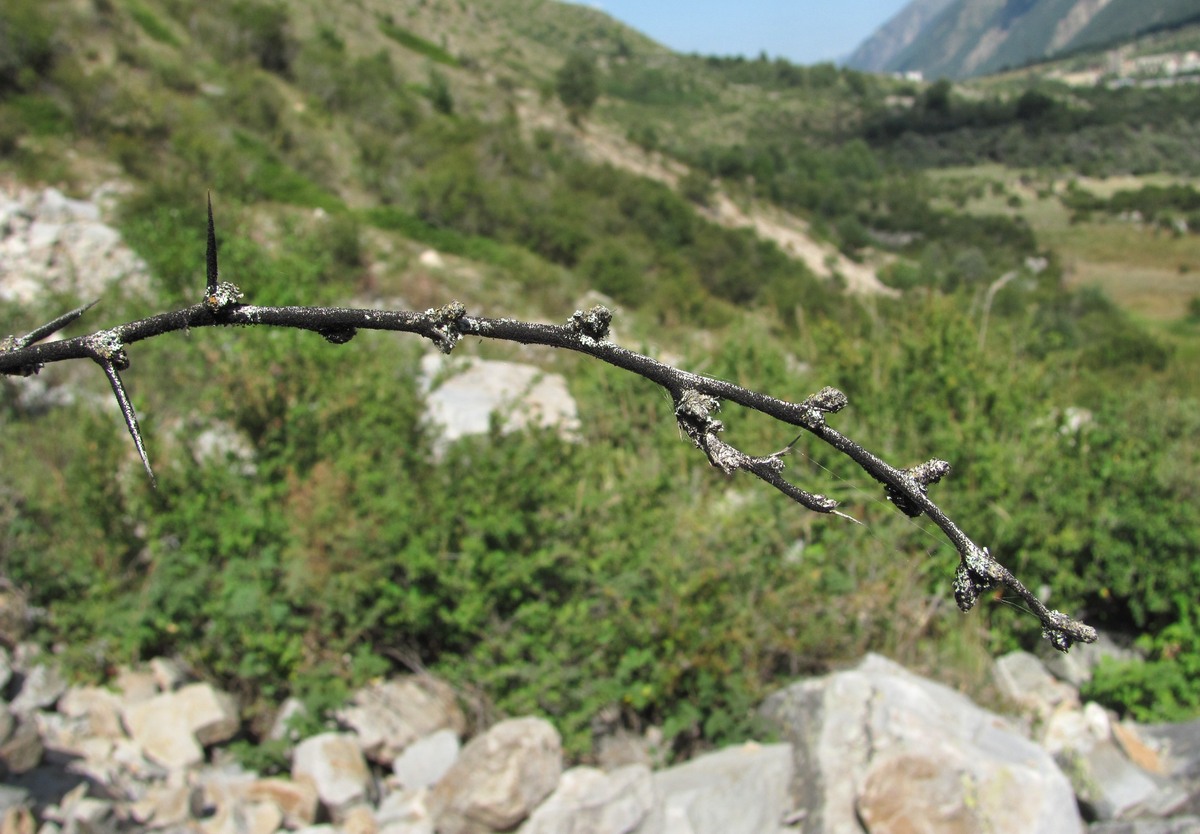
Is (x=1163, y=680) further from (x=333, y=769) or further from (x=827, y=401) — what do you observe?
(x=827, y=401)

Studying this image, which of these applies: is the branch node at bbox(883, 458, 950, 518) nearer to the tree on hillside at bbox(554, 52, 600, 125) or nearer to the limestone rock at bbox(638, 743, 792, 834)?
the limestone rock at bbox(638, 743, 792, 834)

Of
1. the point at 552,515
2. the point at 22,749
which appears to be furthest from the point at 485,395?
the point at 22,749

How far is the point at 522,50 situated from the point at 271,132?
4646 cm

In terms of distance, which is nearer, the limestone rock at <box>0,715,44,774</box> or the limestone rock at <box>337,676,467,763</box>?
A: the limestone rock at <box>0,715,44,774</box>

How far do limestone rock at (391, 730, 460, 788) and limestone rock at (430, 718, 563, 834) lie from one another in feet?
0.62

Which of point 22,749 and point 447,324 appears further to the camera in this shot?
point 22,749

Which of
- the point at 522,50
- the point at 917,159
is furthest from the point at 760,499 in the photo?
the point at 917,159

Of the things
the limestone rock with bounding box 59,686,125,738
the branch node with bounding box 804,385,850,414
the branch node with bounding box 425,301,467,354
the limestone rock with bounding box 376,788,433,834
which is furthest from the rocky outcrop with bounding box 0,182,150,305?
the branch node with bounding box 804,385,850,414

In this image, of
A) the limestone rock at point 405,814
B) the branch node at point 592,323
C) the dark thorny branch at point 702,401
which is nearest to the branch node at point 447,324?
the dark thorny branch at point 702,401

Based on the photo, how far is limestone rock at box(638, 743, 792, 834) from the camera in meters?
3.40

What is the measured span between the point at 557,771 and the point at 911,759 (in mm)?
1553

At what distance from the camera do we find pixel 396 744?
4.11 metres

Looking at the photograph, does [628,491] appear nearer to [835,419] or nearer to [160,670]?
[835,419]

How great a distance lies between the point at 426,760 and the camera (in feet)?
13.2
